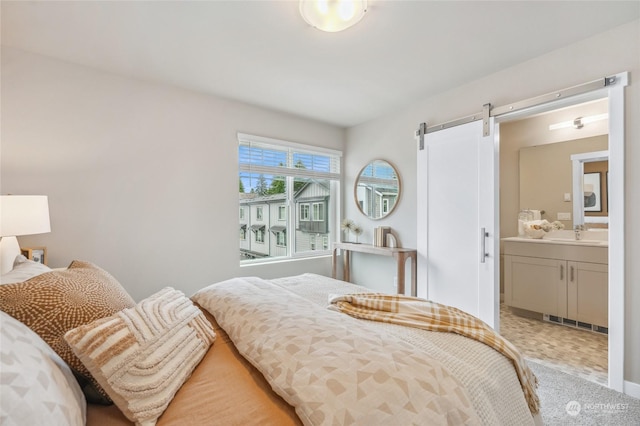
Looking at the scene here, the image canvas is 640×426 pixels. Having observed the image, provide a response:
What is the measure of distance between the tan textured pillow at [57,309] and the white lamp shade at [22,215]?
48.5 inches

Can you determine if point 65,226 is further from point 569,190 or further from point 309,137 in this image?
point 569,190

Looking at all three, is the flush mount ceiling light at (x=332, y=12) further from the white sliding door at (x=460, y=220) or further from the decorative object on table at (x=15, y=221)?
the decorative object on table at (x=15, y=221)

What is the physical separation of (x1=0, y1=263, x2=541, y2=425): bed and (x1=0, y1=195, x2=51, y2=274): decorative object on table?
1227 millimetres

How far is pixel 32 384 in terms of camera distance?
570mm

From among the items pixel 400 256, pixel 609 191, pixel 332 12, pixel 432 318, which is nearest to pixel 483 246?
pixel 400 256

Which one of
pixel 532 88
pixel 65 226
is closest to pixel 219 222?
pixel 65 226

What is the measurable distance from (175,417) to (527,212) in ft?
14.7

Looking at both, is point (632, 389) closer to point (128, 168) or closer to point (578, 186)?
point (578, 186)

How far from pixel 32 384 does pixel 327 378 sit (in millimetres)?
651

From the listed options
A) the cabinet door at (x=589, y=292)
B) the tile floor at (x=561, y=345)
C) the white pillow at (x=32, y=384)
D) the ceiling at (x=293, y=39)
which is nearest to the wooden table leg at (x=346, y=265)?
the tile floor at (x=561, y=345)

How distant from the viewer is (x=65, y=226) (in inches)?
91.7

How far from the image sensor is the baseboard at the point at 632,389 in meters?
1.88

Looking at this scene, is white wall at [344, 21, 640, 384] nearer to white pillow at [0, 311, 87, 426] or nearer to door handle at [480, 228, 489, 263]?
door handle at [480, 228, 489, 263]

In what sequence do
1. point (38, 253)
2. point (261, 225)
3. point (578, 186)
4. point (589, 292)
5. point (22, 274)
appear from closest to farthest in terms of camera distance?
point (22, 274) < point (38, 253) < point (589, 292) < point (578, 186) < point (261, 225)
